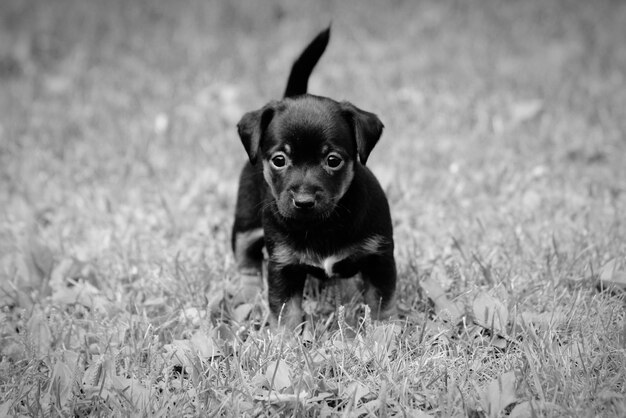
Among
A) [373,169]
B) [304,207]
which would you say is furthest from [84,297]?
[373,169]

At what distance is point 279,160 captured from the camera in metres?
2.58

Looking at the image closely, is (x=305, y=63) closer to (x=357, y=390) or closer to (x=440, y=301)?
(x=440, y=301)

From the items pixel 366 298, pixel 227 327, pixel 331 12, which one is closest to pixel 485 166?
pixel 366 298

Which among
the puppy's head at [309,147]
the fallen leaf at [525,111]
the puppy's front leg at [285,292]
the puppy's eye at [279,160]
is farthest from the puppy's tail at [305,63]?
the fallen leaf at [525,111]

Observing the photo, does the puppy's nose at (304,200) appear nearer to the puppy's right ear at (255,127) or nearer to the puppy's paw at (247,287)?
the puppy's right ear at (255,127)

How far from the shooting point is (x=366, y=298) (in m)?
2.84

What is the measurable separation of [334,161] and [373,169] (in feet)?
5.83

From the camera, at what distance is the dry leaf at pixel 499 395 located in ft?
7.13

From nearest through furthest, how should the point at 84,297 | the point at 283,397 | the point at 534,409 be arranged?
the point at 534,409, the point at 283,397, the point at 84,297

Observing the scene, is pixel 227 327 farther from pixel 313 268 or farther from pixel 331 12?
pixel 331 12

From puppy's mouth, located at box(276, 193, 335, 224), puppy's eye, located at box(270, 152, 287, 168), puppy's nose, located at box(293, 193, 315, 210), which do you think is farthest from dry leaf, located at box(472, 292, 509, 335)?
puppy's eye, located at box(270, 152, 287, 168)

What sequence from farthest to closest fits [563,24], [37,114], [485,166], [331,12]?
[331,12] < [563,24] < [37,114] < [485,166]

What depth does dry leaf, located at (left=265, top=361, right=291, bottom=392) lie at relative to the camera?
2.34m

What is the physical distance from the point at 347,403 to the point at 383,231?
717 mm
